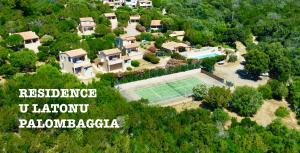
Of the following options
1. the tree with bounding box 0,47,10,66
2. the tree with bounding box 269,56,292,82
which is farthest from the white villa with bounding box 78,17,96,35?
the tree with bounding box 269,56,292,82

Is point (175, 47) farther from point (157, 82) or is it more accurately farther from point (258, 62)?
point (258, 62)

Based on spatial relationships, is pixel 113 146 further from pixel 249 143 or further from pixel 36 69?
pixel 36 69

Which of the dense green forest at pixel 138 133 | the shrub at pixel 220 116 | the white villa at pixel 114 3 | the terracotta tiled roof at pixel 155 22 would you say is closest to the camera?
the dense green forest at pixel 138 133

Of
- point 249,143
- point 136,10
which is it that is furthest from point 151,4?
point 249,143

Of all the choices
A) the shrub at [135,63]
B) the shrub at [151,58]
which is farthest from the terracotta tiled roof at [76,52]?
the shrub at [151,58]

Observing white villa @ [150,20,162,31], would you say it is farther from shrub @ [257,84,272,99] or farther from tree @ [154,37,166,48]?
shrub @ [257,84,272,99]

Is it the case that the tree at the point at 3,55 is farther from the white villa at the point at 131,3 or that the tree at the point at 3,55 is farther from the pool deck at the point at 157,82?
the white villa at the point at 131,3
